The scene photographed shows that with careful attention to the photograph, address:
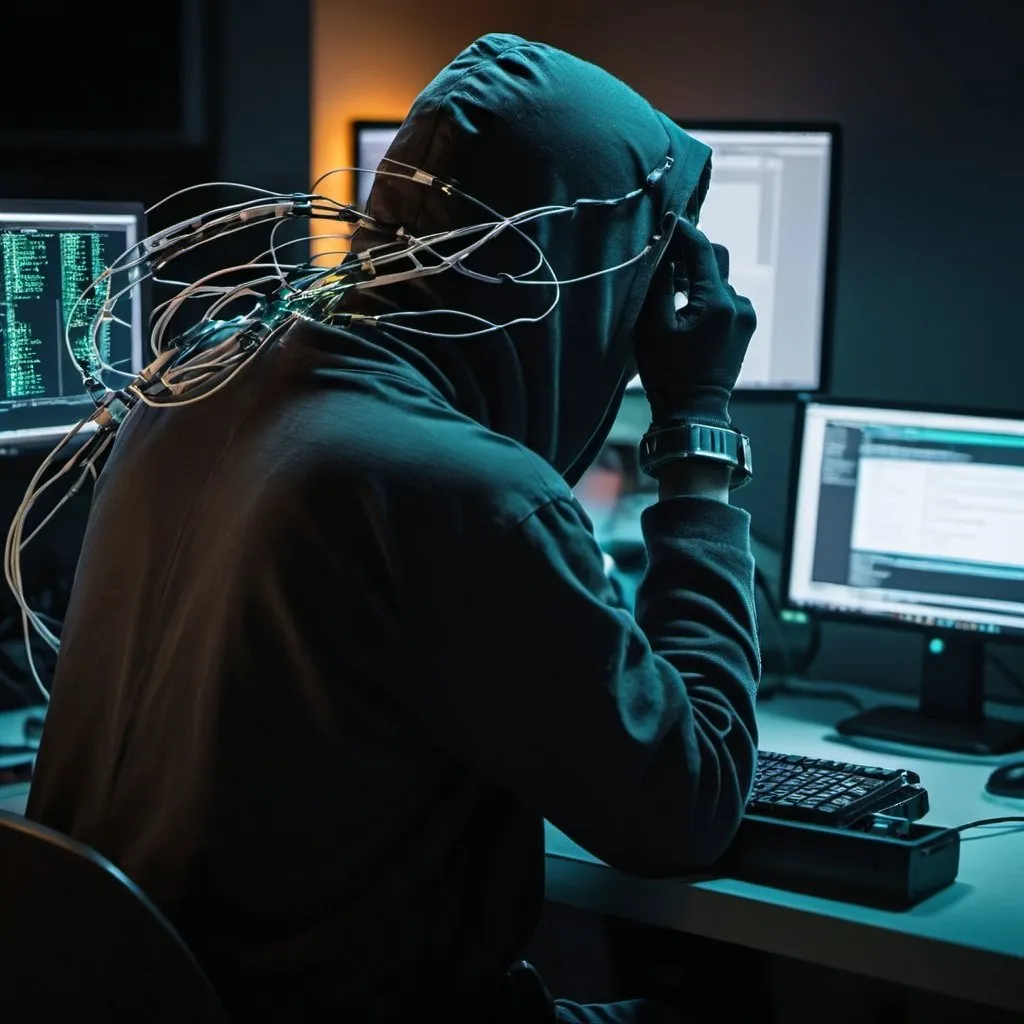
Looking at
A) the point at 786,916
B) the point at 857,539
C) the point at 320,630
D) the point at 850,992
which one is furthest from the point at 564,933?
the point at 320,630

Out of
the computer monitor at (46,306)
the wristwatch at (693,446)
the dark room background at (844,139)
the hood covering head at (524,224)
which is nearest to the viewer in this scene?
the hood covering head at (524,224)

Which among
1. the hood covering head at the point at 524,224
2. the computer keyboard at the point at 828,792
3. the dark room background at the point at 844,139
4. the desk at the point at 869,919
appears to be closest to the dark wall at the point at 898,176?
the dark room background at the point at 844,139

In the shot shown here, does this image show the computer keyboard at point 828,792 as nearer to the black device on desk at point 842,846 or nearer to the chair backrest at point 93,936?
the black device on desk at point 842,846

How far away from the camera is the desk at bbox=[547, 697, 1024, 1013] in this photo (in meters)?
1.21

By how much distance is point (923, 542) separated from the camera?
1945 millimetres

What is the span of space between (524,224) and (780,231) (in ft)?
3.37

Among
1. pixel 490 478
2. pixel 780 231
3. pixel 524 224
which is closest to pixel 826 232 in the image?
pixel 780 231

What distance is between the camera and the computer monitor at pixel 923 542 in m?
1.89

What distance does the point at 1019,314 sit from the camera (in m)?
2.06

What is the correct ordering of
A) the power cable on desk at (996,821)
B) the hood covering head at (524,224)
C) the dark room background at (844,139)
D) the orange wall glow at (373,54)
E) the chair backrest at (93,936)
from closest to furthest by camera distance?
the chair backrest at (93,936) < the hood covering head at (524,224) < the power cable on desk at (996,821) < the dark room background at (844,139) < the orange wall glow at (373,54)

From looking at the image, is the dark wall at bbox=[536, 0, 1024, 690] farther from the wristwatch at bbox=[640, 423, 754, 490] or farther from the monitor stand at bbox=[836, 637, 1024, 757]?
the wristwatch at bbox=[640, 423, 754, 490]

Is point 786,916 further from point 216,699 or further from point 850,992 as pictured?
point 850,992

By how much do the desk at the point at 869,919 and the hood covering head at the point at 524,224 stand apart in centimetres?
40

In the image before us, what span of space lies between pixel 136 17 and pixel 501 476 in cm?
130
